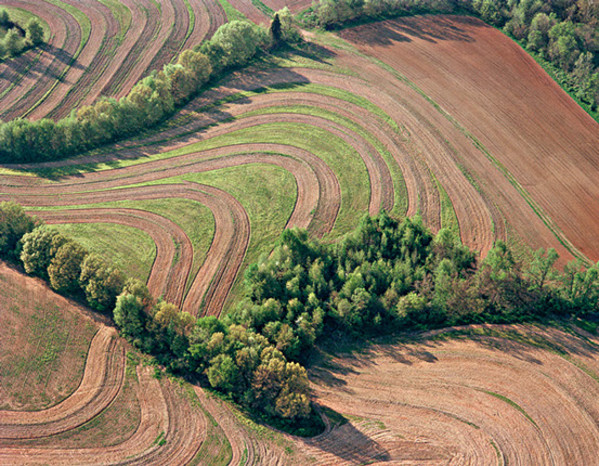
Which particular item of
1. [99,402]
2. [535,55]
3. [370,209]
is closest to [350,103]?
[370,209]

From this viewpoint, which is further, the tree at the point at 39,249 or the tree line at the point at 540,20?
the tree line at the point at 540,20

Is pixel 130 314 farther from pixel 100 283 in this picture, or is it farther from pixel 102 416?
pixel 102 416

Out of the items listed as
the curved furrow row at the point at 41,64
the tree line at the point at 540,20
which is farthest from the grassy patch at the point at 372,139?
the curved furrow row at the point at 41,64

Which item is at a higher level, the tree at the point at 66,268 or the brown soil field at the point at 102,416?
the tree at the point at 66,268

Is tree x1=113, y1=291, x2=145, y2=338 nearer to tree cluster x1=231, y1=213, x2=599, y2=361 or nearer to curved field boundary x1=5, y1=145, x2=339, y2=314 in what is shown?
curved field boundary x1=5, y1=145, x2=339, y2=314

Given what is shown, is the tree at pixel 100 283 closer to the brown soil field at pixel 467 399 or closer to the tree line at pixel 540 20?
the brown soil field at pixel 467 399

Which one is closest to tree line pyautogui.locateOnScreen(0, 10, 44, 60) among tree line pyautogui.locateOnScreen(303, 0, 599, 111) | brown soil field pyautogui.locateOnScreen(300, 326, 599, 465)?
tree line pyautogui.locateOnScreen(303, 0, 599, 111)
